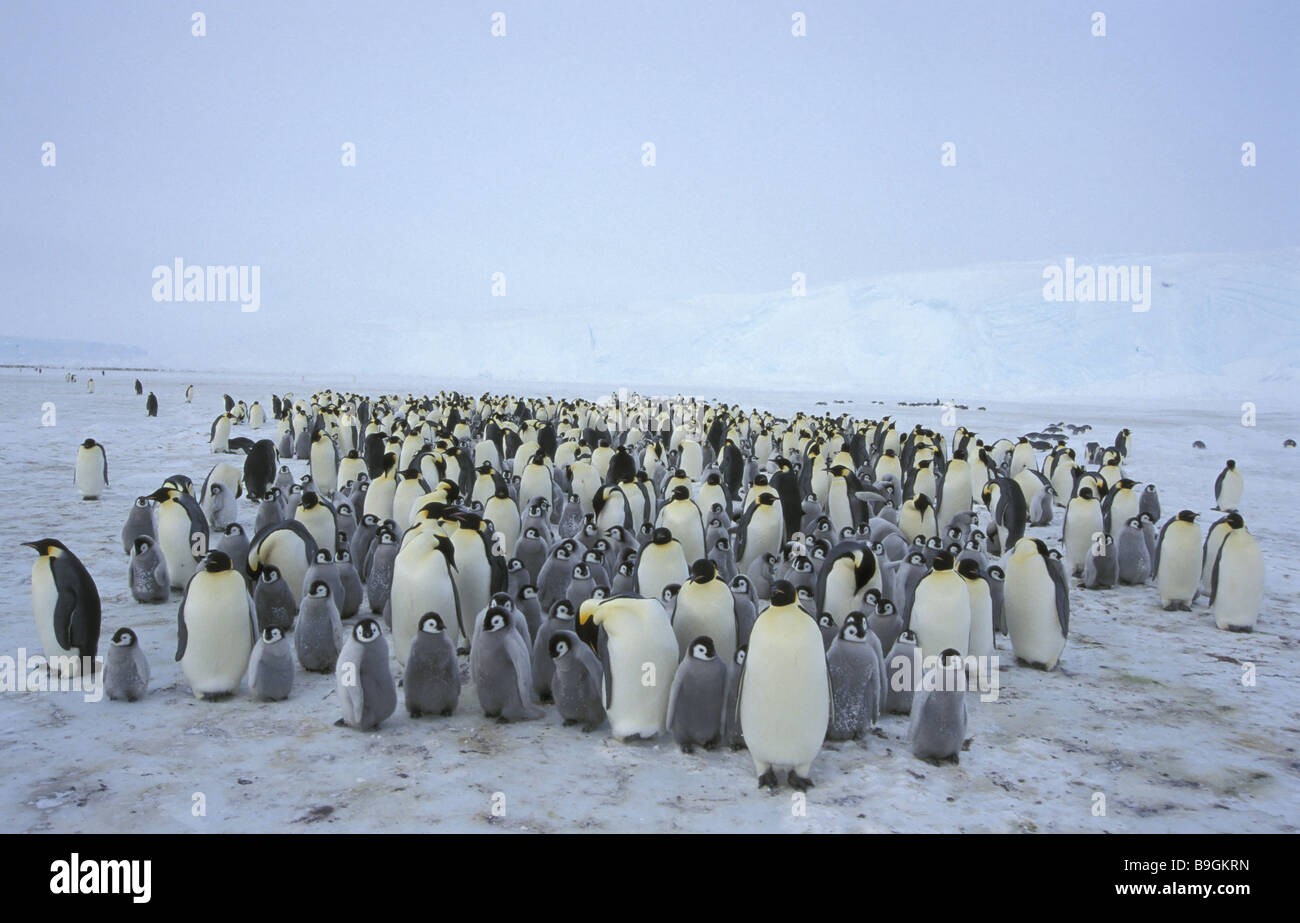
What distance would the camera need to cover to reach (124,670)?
12.6 feet

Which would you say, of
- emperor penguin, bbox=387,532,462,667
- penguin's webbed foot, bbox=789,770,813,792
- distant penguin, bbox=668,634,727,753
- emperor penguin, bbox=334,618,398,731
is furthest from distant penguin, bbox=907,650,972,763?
emperor penguin, bbox=387,532,462,667

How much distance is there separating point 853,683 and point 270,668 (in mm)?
2563

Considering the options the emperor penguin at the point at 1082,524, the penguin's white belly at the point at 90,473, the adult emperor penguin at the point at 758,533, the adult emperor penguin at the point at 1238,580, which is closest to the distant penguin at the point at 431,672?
the adult emperor penguin at the point at 758,533

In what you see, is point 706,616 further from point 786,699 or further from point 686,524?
point 686,524

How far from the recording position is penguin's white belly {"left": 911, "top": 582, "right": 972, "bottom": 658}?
4.07m

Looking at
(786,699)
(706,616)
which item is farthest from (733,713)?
(706,616)

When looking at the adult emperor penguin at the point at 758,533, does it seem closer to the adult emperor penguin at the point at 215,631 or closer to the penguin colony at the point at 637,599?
the penguin colony at the point at 637,599

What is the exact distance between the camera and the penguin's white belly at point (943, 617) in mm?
4070

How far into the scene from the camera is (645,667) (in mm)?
3602

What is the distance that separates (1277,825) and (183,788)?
3784 millimetres

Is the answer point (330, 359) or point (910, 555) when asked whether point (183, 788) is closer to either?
point (910, 555)
